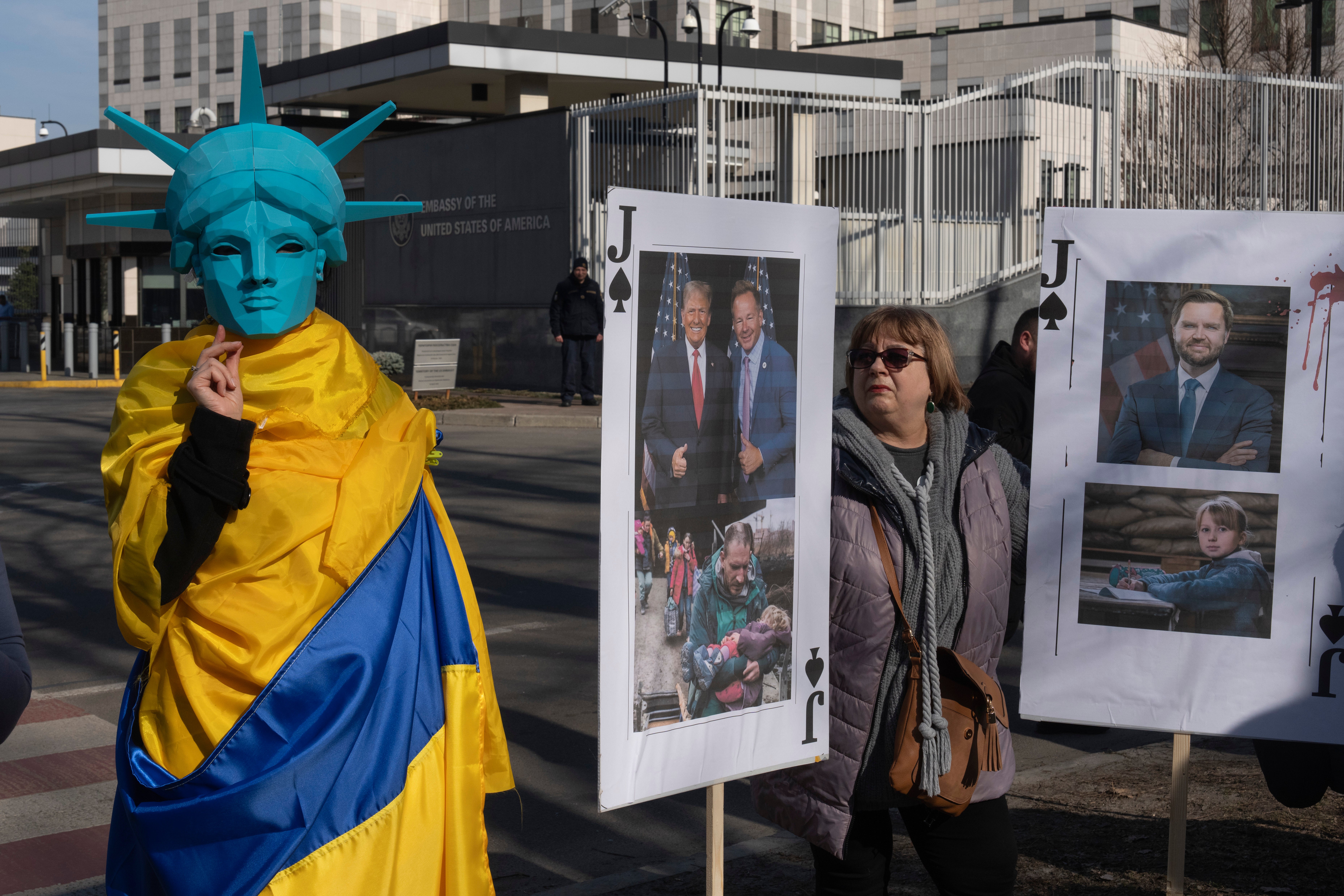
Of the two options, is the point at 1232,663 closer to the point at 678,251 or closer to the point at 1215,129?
the point at 678,251

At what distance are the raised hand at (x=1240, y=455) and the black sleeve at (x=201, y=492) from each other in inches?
89.7

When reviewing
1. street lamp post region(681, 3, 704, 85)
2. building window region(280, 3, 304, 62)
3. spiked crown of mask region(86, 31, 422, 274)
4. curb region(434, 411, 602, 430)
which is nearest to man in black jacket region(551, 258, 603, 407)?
curb region(434, 411, 602, 430)

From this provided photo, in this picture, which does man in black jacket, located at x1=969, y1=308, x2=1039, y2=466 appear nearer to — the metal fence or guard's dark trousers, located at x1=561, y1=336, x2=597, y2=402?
the metal fence

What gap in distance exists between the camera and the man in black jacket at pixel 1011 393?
588 cm

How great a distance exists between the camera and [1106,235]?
11.1 feet

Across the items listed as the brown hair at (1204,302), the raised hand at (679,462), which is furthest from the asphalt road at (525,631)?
the brown hair at (1204,302)

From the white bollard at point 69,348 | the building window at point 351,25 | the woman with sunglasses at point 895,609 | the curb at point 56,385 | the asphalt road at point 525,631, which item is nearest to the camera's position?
the woman with sunglasses at point 895,609

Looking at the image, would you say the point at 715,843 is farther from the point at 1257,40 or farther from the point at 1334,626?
the point at 1257,40

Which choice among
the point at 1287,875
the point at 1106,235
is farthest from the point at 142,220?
the point at 1287,875

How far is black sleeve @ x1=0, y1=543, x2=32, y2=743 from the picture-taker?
1880mm

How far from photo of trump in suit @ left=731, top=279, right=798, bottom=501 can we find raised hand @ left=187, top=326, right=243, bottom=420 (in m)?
1.00

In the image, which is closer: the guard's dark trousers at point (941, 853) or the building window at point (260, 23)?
the guard's dark trousers at point (941, 853)

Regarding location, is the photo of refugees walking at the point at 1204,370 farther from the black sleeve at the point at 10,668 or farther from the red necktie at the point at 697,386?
the black sleeve at the point at 10,668

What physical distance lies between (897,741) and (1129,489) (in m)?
0.90
